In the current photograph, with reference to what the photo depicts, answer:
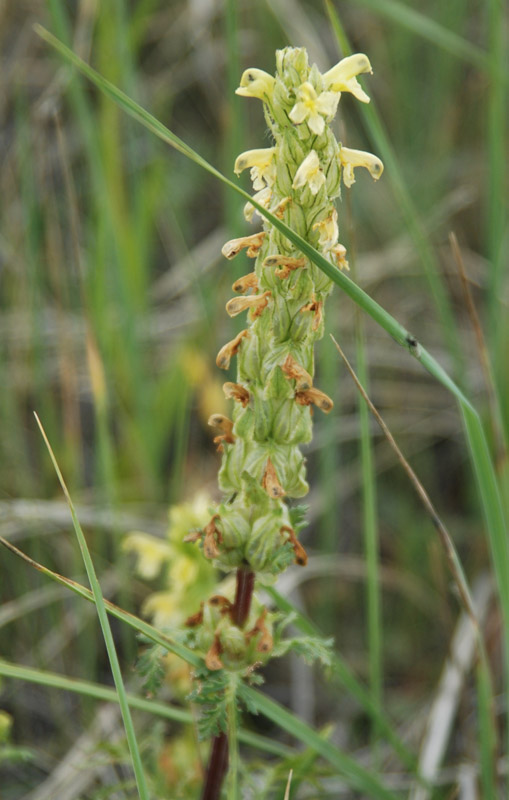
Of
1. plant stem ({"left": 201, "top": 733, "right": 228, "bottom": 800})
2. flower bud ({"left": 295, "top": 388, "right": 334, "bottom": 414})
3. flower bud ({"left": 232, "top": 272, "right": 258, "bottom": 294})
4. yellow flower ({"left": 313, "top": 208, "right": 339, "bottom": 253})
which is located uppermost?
yellow flower ({"left": 313, "top": 208, "right": 339, "bottom": 253})

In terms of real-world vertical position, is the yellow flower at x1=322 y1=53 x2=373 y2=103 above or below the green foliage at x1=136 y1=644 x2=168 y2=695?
above

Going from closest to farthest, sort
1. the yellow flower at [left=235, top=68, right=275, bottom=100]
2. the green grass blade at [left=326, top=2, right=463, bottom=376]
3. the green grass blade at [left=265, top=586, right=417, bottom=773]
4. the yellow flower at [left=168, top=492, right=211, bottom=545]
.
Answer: the yellow flower at [left=235, top=68, right=275, bottom=100] → the green grass blade at [left=265, top=586, right=417, bottom=773] → the green grass blade at [left=326, top=2, right=463, bottom=376] → the yellow flower at [left=168, top=492, right=211, bottom=545]

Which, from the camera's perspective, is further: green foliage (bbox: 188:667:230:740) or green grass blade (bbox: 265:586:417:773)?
green grass blade (bbox: 265:586:417:773)

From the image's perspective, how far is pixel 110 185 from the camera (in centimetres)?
308

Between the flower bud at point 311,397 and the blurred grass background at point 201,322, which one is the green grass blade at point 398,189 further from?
the flower bud at point 311,397

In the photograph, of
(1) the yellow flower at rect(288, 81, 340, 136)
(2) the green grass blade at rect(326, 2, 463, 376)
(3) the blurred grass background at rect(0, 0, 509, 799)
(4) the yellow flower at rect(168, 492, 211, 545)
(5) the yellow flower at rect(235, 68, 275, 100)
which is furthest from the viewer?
(3) the blurred grass background at rect(0, 0, 509, 799)

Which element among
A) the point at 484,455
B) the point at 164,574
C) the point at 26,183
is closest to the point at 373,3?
the point at 26,183

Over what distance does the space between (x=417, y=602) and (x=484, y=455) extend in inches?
61.3

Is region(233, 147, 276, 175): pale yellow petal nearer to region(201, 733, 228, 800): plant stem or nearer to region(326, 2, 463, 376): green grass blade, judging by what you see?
region(326, 2, 463, 376): green grass blade

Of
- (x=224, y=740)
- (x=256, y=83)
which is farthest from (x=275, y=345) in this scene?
(x=224, y=740)

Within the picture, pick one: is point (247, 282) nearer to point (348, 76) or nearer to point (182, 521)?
point (348, 76)

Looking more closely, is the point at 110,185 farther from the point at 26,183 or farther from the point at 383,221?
the point at 383,221

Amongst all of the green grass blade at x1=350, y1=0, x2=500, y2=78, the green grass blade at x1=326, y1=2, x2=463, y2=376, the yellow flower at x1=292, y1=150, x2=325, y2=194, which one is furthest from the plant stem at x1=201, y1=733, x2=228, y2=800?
the green grass blade at x1=350, y1=0, x2=500, y2=78

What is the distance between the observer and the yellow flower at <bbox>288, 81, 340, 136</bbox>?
45.0 inches
